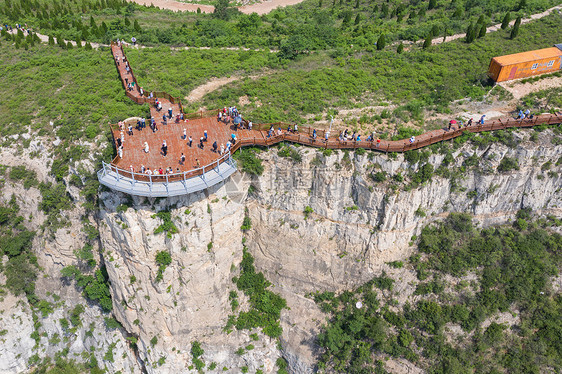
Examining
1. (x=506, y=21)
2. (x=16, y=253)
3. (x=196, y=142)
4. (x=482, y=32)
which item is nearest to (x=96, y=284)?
(x=16, y=253)

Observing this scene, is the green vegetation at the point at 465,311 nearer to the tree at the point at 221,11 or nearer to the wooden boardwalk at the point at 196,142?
the wooden boardwalk at the point at 196,142

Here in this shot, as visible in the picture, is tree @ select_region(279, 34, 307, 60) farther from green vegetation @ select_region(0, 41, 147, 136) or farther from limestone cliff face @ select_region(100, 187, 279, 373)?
limestone cliff face @ select_region(100, 187, 279, 373)

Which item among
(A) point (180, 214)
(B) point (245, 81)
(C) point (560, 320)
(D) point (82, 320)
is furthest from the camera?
(B) point (245, 81)

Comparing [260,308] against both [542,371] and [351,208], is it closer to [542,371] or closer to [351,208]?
[351,208]

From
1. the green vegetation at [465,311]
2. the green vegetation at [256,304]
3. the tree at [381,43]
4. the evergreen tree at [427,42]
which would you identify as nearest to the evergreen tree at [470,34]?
the evergreen tree at [427,42]

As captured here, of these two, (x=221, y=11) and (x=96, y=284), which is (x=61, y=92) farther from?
(x=221, y=11)

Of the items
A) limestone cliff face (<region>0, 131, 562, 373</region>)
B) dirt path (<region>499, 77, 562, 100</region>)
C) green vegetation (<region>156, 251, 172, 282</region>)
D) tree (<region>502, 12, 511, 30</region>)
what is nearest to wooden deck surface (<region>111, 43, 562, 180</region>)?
limestone cliff face (<region>0, 131, 562, 373</region>)

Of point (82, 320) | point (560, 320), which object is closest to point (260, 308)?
point (82, 320)
